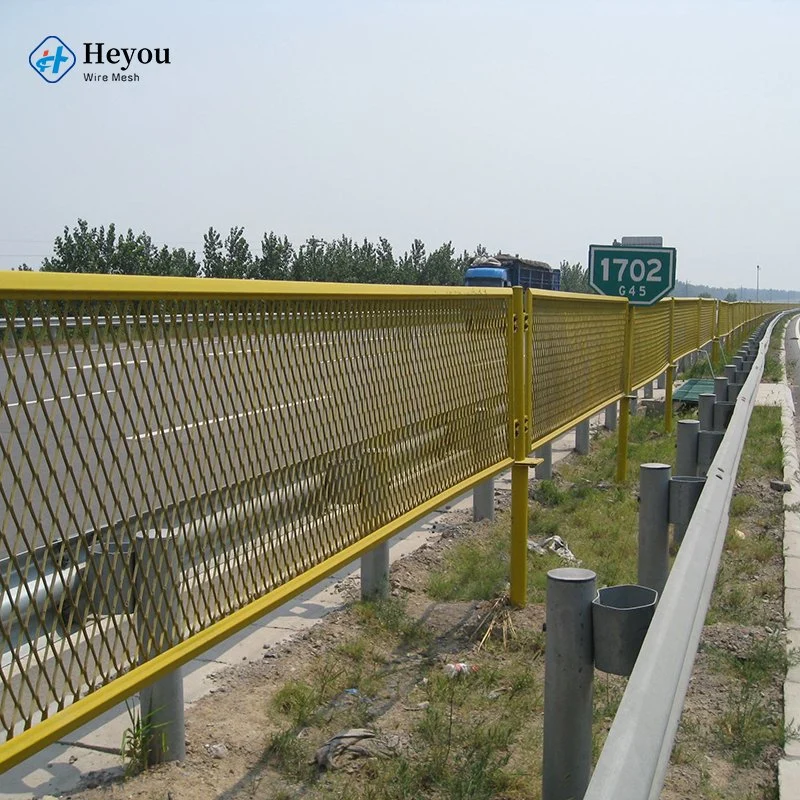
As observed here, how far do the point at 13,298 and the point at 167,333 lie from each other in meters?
0.53

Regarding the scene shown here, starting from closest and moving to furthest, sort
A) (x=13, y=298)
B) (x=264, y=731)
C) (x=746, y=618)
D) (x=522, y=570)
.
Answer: (x=13, y=298)
(x=264, y=731)
(x=746, y=618)
(x=522, y=570)

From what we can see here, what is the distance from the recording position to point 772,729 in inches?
155

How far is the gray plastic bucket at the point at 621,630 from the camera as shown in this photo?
2.22m

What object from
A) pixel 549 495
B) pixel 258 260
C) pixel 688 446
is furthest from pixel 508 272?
pixel 688 446

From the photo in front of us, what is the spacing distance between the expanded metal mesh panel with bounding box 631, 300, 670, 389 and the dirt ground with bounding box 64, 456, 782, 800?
14.1ft

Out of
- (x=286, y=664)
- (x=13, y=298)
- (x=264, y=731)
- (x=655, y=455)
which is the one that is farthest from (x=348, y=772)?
(x=655, y=455)

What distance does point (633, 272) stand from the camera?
33.2 feet

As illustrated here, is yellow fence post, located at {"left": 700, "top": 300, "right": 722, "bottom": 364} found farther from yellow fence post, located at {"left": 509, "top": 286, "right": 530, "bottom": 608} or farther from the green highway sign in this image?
yellow fence post, located at {"left": 509, "top": 286, "right": 530, "bottom": 608}

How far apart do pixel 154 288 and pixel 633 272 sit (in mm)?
8327

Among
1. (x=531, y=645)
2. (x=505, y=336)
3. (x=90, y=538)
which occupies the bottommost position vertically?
(x=531, y=645)

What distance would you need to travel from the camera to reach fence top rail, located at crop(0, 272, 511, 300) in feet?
6.73

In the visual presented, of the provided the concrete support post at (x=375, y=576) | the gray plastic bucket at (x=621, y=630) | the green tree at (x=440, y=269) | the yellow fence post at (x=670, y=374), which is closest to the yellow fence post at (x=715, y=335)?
the yellow fence post at (x=670, y=374)

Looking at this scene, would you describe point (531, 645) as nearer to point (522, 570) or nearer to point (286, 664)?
point (522, 570)

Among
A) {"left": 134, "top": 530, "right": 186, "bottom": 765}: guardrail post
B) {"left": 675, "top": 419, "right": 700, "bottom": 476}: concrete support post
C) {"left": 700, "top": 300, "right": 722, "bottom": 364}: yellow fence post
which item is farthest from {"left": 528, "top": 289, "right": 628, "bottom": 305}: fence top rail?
{"left": 700, "top": 300, "right": 722, "bottom": 364}: yellow fence post
